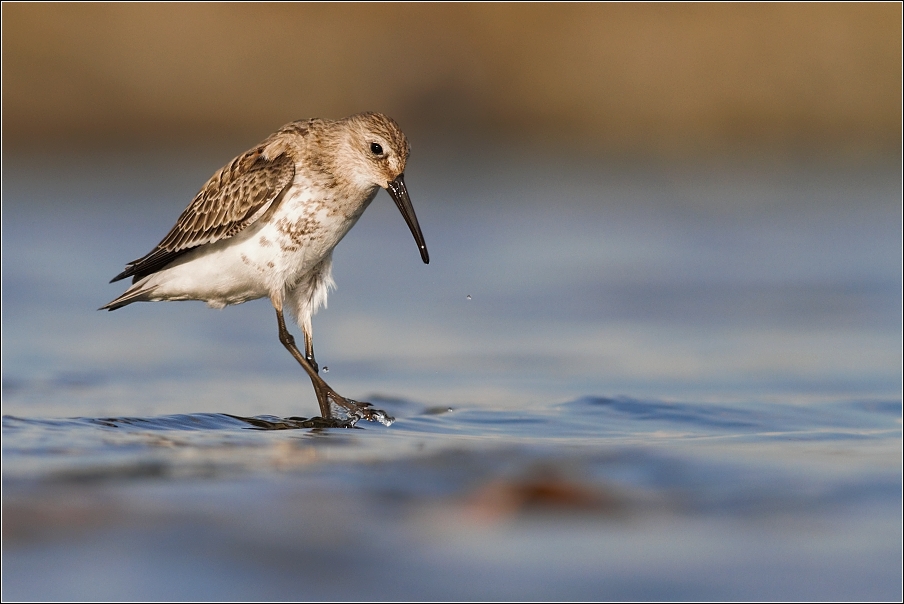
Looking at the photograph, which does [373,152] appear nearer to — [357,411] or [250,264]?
[250,264]

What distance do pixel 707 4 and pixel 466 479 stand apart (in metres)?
20.5

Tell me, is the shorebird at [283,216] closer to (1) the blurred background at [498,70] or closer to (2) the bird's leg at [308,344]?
(2) the bird's leg at [308,344]

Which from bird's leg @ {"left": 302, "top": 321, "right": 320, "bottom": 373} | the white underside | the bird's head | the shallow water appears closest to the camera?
the shallow water

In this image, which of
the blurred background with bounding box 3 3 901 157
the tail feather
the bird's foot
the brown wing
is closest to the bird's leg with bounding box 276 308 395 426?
the bird's foot

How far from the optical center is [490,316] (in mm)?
12406

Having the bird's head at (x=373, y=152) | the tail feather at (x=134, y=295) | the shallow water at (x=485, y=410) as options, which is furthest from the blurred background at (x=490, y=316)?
the bird's head at (x=373, y=152)

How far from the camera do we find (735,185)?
20344mm

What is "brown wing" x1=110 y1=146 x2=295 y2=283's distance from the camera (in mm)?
7938

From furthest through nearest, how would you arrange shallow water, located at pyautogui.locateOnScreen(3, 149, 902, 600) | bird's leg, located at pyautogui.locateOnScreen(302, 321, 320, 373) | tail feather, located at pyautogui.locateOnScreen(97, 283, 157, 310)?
bird's leg, located at pyautogui.locateOnScreen(302, 321, 320, 373)
tail feather, located at pyautogui.locateOnScreen(97, 283, 157, 310)
shallow water, located at pyautogui.locateOnScreen(3, 149, 902, 600)

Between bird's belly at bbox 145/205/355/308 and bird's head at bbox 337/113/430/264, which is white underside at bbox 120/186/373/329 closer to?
bird's belly at bbox 145/205/355/308

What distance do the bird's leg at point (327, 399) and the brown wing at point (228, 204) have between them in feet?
2.15

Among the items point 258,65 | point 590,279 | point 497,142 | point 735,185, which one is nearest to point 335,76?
point 258,65

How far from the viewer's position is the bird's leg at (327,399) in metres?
8.05

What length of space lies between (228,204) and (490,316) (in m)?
4.70
